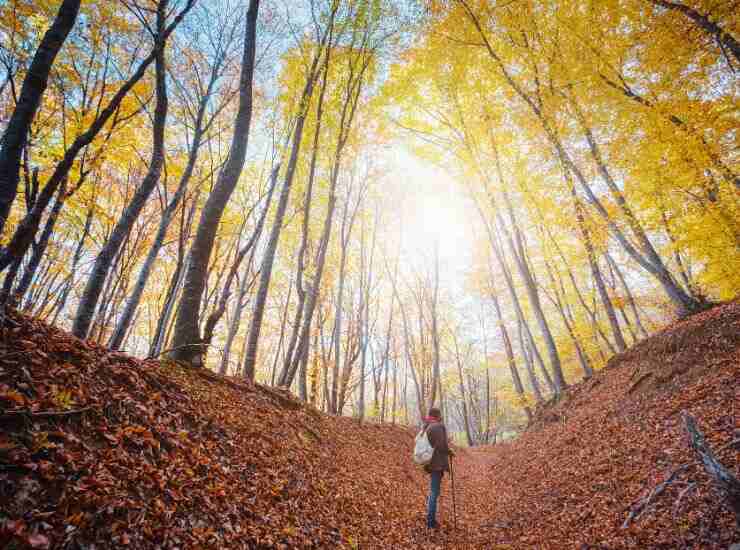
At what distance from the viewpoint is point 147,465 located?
9.85 ft

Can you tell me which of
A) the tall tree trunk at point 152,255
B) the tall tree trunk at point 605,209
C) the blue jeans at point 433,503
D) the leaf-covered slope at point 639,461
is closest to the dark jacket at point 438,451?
the blue jeans at point 433,503

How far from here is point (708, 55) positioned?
7.60 m

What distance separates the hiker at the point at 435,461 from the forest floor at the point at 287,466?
35 cm

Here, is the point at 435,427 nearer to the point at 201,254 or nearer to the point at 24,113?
the point at 201,254

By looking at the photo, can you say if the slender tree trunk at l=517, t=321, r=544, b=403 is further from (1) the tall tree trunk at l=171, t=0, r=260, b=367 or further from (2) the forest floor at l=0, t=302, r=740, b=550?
(1) the tall tree trunk at l=171, t=0, r=260, b=367

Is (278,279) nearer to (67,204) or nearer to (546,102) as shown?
(67,204)

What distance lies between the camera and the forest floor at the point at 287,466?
7.72 feet

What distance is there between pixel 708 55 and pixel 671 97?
0.96 metres

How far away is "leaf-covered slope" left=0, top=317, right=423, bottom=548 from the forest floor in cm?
1

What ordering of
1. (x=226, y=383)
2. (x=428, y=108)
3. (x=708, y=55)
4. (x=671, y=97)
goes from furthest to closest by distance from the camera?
(x=428, y=108)
(x=671, y=97)
(x=708, y=55)
(x=226, y=383)

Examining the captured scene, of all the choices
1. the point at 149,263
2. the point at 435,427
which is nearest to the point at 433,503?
the point at 435,427

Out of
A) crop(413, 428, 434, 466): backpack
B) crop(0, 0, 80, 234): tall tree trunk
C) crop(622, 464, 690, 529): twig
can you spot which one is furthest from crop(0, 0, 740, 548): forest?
crop(622, 464, 690, 529): twig

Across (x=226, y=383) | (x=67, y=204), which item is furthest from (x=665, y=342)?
(x=67, y=204)

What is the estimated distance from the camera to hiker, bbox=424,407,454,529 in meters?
6.04
